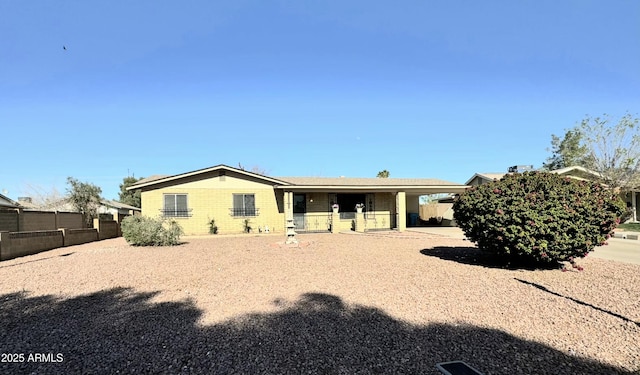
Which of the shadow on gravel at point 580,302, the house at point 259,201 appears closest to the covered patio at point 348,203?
the house at point 259,201

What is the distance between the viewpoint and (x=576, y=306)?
17.2 feet

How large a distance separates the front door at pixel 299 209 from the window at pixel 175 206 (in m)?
5.99

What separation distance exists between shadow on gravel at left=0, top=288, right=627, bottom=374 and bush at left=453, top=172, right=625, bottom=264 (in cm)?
386

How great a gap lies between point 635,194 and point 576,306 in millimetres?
29670

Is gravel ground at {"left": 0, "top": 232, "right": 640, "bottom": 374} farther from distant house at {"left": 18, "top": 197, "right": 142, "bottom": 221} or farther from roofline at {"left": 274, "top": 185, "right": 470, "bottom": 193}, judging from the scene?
distant house at {"left": 18, "top": 197, "right": 142, "bottom": 221}

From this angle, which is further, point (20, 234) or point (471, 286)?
point (20, 234)

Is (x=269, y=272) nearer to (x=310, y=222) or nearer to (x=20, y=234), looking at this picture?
(x=20, y=234)

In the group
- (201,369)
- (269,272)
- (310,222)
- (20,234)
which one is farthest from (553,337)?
(310,222)

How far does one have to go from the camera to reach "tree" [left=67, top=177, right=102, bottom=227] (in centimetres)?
2017

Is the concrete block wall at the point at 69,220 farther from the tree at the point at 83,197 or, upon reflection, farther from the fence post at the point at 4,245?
the fence post at the point at 4,245

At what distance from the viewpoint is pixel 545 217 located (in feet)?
23.7

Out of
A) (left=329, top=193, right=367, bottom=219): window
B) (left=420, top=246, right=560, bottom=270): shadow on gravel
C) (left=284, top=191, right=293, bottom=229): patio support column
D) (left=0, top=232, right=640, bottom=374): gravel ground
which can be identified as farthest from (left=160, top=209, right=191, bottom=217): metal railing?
(left=420, top=246, right=560, bottom=270): shadow on gravel

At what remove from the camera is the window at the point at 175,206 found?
60.4 ft

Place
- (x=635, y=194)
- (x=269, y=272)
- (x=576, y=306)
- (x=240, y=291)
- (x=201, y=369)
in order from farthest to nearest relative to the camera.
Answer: (x=635, y=194)
(x=269, y=272)
(x=240, y=291)
(x=576, y=306)
(x=201, y=369)
